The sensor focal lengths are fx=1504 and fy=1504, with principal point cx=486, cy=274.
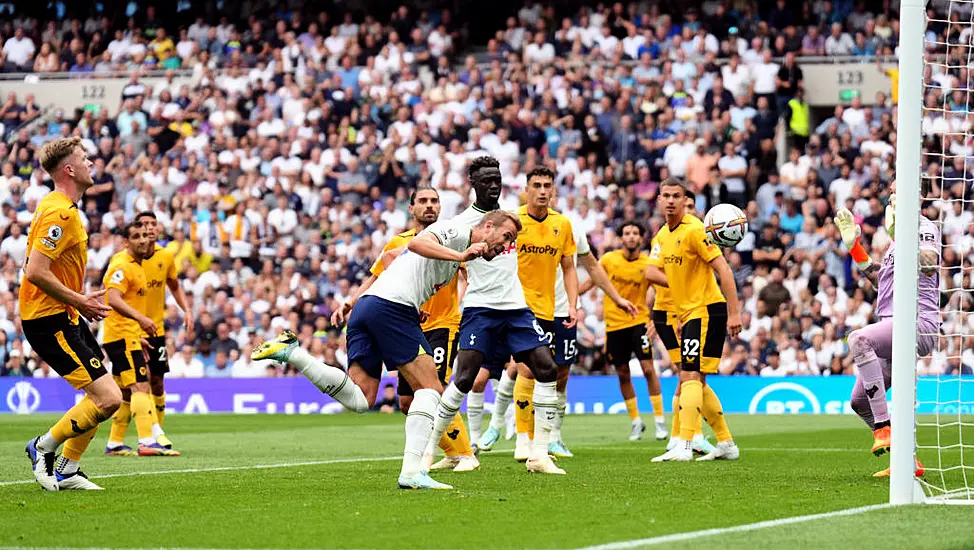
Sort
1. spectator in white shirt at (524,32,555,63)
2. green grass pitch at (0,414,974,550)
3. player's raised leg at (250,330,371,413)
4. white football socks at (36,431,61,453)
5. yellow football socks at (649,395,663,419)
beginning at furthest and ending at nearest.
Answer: spectator in white shirt at (524,32,555,63) → yellow football socks at (649,395,663,419) → white football socks at (36,431,61,453) → player's raised leg at (250,330,371,413) → green grass pitch at (0,414,974,550)

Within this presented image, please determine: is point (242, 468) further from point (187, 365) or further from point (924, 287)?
point (187, 365)

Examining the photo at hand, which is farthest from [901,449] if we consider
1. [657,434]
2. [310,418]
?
[310,418]

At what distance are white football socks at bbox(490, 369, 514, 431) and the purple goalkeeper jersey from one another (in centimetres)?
527

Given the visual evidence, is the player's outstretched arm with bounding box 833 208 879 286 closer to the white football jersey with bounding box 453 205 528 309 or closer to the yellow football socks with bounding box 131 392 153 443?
the white football jersey with bounding box 453 205 528 309

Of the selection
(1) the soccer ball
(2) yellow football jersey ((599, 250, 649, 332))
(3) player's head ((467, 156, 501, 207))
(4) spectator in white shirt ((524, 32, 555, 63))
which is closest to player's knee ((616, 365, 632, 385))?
(2) yellow football jersey ((599, 250, 649, 332))

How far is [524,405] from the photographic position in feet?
46.1

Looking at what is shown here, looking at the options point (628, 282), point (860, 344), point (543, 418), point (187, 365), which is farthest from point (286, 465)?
point (187, 365)

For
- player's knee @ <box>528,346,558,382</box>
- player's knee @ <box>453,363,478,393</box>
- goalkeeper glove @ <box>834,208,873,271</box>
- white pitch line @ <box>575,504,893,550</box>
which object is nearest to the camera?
white pitch line @ <box>575,504,893,550</box>

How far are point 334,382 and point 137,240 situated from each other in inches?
242

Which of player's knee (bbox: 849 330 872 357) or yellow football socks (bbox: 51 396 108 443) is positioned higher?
player's knee (bbox: 849 330 872 357)

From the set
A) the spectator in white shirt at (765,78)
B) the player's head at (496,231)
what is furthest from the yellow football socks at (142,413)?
the spectator in white shirt at (765,78)

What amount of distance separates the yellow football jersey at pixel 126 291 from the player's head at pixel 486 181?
537cm

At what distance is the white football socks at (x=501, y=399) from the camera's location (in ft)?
52.7

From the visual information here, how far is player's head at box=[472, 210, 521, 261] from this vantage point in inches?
400
